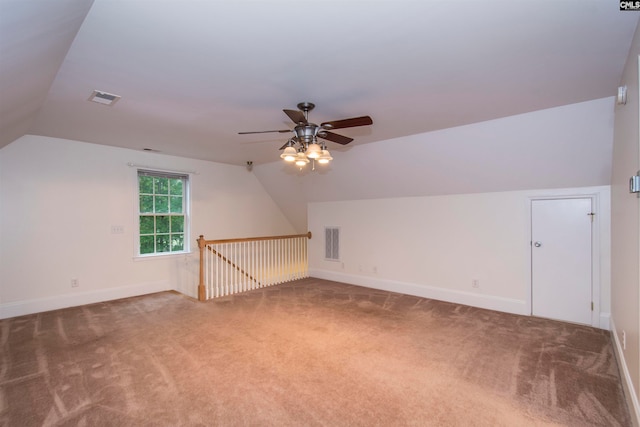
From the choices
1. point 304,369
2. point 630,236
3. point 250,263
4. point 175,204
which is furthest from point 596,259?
point 175,204

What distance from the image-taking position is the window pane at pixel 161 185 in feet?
17.9

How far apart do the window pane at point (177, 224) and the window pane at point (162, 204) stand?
0.21 m

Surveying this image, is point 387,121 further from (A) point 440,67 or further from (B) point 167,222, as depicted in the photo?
(B) point 167,222

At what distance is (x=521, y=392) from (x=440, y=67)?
263 centimetres

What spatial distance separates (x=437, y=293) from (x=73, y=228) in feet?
19.1

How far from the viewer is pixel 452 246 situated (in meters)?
4.75

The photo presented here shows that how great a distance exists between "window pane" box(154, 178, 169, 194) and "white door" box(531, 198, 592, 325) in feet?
19.8

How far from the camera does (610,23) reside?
176 cm

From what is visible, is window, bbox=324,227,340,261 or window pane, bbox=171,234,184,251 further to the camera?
window, bbox=324,227,340,261

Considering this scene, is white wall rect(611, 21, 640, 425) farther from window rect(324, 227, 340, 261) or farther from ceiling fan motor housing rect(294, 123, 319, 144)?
window rect(324, 227, 340, 261)

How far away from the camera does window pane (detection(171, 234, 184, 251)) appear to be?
5598 mm

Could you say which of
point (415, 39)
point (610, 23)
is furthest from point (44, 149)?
point (610, 23)

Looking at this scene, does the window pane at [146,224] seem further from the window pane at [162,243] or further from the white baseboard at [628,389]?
the white baseboard at [628,389]

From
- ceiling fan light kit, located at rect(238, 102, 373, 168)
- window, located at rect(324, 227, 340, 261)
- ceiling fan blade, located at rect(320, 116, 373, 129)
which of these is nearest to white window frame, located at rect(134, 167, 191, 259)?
window, located at rect(324, 227, 340, 261)
